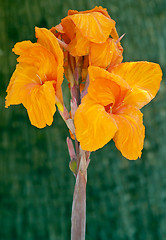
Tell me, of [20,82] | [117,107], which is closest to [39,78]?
[20,82]

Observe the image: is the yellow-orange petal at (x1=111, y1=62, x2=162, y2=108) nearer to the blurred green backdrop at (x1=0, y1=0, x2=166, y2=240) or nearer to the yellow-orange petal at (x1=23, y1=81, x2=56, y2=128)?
the yellow-orange petal at (x1=23, y1=81, x2=56, y2=128)

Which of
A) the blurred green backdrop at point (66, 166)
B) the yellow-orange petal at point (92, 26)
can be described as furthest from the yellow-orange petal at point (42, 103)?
the blurred green backdrop at point (66, 166)

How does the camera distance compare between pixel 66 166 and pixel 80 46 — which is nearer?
pixel 80 46

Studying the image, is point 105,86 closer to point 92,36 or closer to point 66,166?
point 92,36

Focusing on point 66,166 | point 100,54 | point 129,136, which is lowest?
point 66,166

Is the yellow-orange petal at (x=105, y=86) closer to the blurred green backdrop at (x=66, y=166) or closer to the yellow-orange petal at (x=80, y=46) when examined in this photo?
the yellow-orange petal at (x=80, y=46)

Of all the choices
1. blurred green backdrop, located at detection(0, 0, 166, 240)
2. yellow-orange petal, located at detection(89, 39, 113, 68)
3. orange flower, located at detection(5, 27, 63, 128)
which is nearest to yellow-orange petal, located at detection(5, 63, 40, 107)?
orange flower, located at detection(5, 27, 63, 128)

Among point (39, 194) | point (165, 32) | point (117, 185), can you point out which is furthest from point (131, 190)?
point (165, 32)
